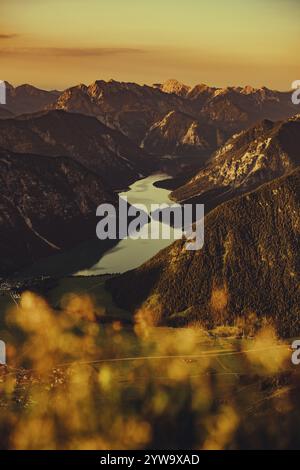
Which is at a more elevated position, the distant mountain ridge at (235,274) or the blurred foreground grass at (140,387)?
the distant mountain ridge at (235,274)

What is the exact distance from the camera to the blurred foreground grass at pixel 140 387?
10419 centimetres

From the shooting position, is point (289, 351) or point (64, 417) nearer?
point (64, 417)

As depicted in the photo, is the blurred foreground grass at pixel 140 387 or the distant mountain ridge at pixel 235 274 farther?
the distant mountain ridge at pixel 235 274

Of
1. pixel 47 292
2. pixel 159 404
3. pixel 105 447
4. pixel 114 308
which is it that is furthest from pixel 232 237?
pixel 105 447

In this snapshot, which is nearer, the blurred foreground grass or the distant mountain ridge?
the blurred foreground grass

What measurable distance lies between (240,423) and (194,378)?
16515 mm

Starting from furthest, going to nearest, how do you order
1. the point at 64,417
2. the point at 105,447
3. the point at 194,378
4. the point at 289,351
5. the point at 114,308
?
the point at 114,308 < the point at 289,351 < the point at 194,378 < the point at 64,417 < the point at 105,447

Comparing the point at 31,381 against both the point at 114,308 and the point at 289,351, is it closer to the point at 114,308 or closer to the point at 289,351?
the point at 114,308

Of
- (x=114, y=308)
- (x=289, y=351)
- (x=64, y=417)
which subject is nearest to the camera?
(x=64, y=417)

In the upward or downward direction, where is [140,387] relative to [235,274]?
downward

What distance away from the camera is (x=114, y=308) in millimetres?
158000

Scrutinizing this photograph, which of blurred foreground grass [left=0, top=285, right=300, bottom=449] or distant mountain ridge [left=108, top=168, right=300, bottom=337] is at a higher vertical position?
distant mountain ridge [left=108, top=168, right=300, bottom=337]

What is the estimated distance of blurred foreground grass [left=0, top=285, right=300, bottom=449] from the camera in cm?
10419

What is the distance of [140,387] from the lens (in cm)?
11825
